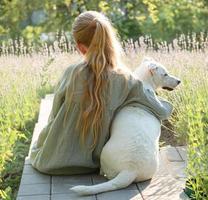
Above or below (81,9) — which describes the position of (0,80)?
above

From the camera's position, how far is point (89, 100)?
4.13 m

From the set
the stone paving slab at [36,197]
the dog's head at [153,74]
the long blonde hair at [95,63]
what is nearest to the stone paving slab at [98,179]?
the long blonde hair at [95,63]

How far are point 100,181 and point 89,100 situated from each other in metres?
0.59

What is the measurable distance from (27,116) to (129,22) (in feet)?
29.8

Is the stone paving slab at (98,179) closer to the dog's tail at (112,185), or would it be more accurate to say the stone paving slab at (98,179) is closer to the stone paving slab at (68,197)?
the dog's tail at (112,185)

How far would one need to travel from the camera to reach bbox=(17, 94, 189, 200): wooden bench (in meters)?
3.76

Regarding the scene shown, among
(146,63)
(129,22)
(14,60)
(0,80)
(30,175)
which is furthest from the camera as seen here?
(129,22)

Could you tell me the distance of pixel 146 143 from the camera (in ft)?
13.1

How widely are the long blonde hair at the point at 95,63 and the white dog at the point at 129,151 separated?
0.17 meters

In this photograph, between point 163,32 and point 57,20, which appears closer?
point 57,20

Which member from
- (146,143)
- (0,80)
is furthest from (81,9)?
(146,143)

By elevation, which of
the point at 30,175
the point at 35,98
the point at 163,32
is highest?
the point at 30,175

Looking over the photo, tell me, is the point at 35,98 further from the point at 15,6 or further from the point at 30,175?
the point at 15,6

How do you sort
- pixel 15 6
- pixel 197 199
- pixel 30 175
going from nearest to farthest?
pixel 197 199
pixel 30 175
pixel 15 6
